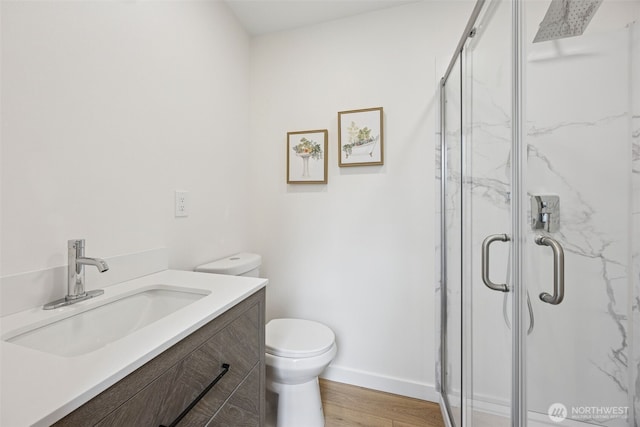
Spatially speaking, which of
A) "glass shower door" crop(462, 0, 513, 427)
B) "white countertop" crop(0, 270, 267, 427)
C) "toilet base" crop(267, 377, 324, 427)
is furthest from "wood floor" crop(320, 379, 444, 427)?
"white countertop" crop(0, 270, 267, 427)

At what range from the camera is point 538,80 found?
864 mm

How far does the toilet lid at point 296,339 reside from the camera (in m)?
1.25

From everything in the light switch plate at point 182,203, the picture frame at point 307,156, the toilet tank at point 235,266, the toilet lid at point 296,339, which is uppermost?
the picture frame at point 307,156

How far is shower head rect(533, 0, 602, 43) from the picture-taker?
82 centimetres

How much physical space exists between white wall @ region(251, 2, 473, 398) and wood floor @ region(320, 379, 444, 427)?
0.06m

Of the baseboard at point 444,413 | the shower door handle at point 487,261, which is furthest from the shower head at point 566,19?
the baseboard at point 444,413

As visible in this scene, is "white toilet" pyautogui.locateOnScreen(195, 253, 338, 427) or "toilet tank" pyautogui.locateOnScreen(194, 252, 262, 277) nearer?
"white toilet" pyautogui.locateOnScreen(195, 253, 338, 427)

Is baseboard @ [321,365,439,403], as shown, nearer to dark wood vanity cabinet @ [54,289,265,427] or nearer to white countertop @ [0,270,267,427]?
dark wood vanity cabinet @ [54,289,265,427]

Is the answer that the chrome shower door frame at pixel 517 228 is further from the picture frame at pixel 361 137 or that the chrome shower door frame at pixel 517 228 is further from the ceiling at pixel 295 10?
the ceiling at pixel 295 10

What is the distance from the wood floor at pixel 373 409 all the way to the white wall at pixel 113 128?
1.11m

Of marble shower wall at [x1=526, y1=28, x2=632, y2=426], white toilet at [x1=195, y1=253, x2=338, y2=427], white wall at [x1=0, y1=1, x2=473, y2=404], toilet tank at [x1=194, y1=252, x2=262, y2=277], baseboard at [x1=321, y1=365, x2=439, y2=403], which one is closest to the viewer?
white wall at [x1=0, y1=1, x2=473, y2=404]

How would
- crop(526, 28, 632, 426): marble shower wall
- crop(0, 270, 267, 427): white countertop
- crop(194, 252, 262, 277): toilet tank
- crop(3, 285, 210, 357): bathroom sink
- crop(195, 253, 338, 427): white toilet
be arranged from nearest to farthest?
crop(0, 270, 267, 427): white countertop < crop(3, 285, 210, 357): bathroom sink < crop(526, 28, 632, 426): marble shower wall < crop(195, 253, 338, 427): white toilet < crop(194, 252, 262, 277): toilet tank

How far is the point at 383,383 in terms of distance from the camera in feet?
5.38

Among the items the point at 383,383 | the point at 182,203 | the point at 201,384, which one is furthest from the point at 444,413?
the point at 182,203
